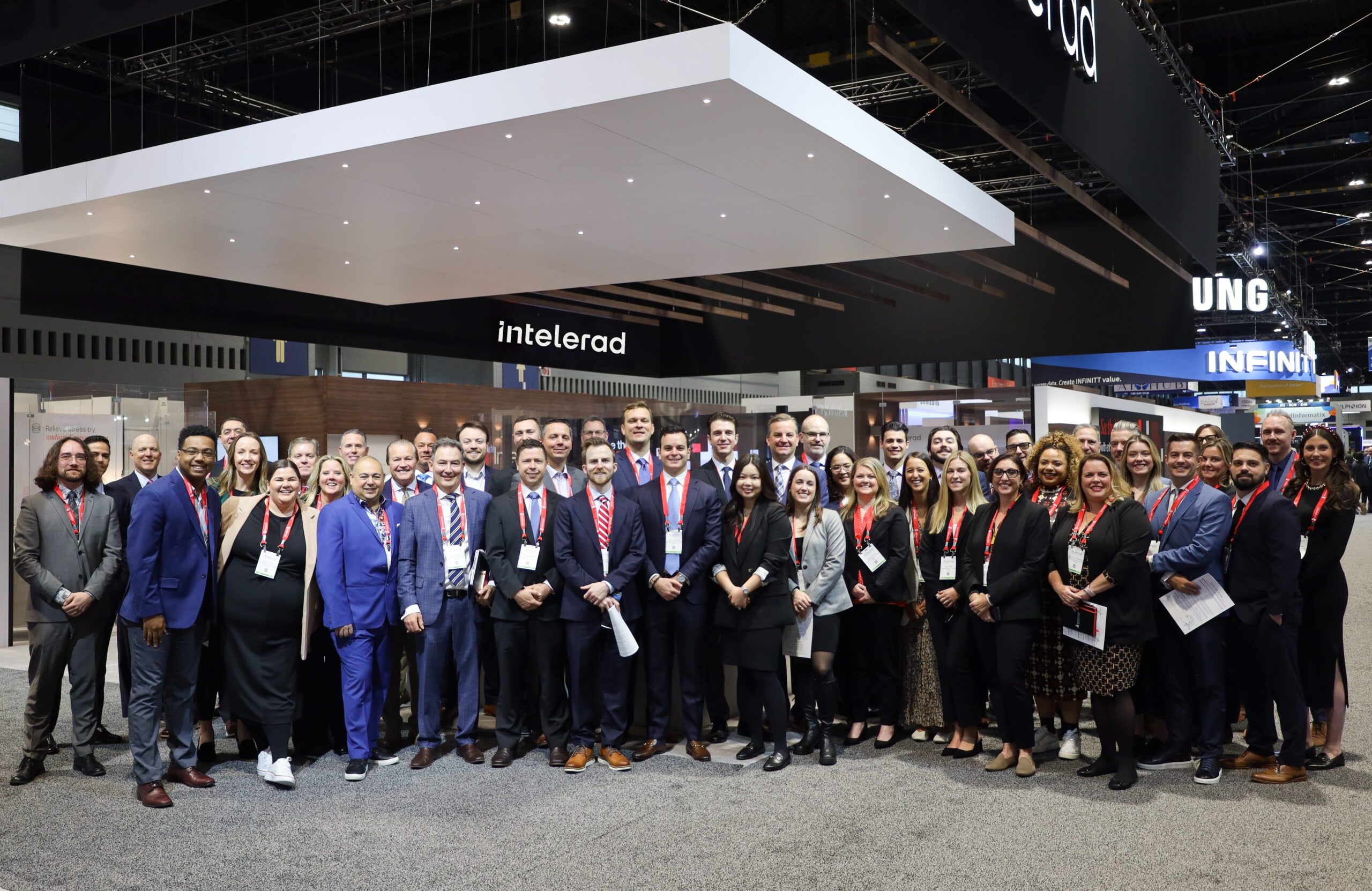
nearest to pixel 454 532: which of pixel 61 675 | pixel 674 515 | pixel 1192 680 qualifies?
pixel 674 515

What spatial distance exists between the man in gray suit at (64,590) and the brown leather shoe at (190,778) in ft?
1.47

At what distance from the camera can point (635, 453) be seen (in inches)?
206

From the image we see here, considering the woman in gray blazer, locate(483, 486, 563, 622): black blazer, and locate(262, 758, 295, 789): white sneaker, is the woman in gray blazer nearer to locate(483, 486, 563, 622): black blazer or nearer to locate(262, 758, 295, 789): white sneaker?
locate(483, 486, 563, 622): black blazer

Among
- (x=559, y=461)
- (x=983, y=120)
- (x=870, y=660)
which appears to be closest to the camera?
(x=870, y=660)

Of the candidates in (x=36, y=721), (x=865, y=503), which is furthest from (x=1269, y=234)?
(x=36, y=721)

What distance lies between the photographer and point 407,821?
12.5 ft

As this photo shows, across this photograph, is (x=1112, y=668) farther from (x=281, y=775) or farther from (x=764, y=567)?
(x=281, y=775)

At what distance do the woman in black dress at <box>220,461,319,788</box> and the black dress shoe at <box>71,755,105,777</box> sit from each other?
698 mm

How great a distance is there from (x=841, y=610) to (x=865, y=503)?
0.55 metres

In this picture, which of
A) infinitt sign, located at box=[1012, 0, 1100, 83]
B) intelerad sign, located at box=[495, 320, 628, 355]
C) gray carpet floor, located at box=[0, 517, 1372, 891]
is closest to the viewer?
gray carpet floor, located at box=[0, 517, 1372, 891]

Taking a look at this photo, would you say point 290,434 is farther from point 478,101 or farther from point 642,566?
point 642,566

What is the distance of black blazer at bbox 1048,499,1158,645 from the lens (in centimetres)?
407

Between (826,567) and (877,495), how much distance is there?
47 cm

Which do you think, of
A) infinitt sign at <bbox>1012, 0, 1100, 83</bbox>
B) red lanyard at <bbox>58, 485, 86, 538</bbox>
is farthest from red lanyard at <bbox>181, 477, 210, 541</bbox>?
infinitt sign at <bbox>1012, 0, 1100, 83</bbox>
